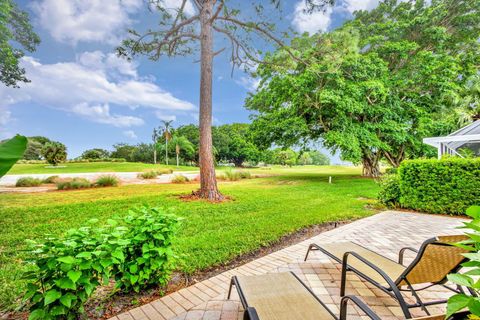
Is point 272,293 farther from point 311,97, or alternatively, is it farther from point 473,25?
point 473,25

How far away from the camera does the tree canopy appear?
15.5 m

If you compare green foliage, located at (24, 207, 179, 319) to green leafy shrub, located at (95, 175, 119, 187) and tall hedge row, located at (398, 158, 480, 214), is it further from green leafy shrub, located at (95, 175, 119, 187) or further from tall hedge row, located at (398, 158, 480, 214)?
green leafy shrub, located at (95, 175, 119, 187)

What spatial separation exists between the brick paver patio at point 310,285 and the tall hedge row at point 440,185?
2.22 m

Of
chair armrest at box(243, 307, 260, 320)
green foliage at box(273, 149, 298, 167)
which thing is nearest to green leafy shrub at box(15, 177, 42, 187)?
chair armrest at box(243, 307, 260, 320)

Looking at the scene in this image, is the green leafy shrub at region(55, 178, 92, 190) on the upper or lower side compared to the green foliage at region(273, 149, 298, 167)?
lower

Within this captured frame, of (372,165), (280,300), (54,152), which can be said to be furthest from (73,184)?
(372,165)

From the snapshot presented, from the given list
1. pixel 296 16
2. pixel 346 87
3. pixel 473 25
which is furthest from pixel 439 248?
pixel 473 25

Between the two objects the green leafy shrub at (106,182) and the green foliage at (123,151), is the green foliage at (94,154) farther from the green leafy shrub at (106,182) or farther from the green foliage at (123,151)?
the green leafy shrub at (106,182)

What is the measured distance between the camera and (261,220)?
6.25 meters

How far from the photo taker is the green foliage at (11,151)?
139 centimetres

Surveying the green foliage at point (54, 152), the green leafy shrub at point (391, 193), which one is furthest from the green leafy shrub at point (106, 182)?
the green foliage at point (54, 152)

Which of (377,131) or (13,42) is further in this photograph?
(377,131)

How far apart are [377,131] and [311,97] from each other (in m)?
5.69

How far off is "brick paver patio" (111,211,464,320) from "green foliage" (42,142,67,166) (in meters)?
34.6
